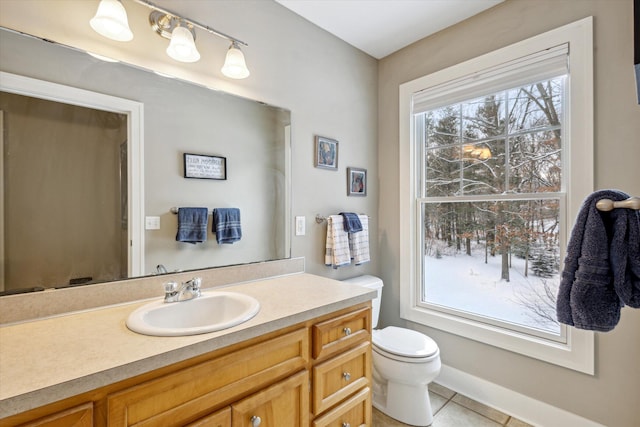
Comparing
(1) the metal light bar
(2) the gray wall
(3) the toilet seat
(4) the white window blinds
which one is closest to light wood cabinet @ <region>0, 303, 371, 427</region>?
(3) the toilet seat

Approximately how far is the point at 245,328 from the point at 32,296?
2.62ft

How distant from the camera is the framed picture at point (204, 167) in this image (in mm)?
1399

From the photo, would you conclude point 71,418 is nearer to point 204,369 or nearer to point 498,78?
point 204,369

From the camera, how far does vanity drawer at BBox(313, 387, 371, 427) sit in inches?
46.7

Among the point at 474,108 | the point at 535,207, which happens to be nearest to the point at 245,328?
the point at 535,207

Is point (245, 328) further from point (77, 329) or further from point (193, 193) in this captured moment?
point (193, 193)

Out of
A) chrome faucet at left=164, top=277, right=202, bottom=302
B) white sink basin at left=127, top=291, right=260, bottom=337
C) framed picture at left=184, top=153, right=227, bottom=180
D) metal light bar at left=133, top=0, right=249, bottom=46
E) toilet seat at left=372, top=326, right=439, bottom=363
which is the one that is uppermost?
metal light bar at left=133, top=0, right=249, bottom=46

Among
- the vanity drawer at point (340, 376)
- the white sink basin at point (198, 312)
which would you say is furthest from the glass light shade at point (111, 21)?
the vanity drawer at point (340, 376)

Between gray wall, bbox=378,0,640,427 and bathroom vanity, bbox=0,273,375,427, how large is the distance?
1.00 m

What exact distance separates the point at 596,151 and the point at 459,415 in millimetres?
1688

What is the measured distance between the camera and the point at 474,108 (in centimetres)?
200

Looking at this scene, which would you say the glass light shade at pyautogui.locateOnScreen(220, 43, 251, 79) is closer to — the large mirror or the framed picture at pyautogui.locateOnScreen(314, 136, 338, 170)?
the large mirror

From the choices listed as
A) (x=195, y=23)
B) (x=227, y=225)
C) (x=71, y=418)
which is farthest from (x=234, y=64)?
(x=71, y=418)

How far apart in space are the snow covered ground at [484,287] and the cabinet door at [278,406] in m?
1.44
